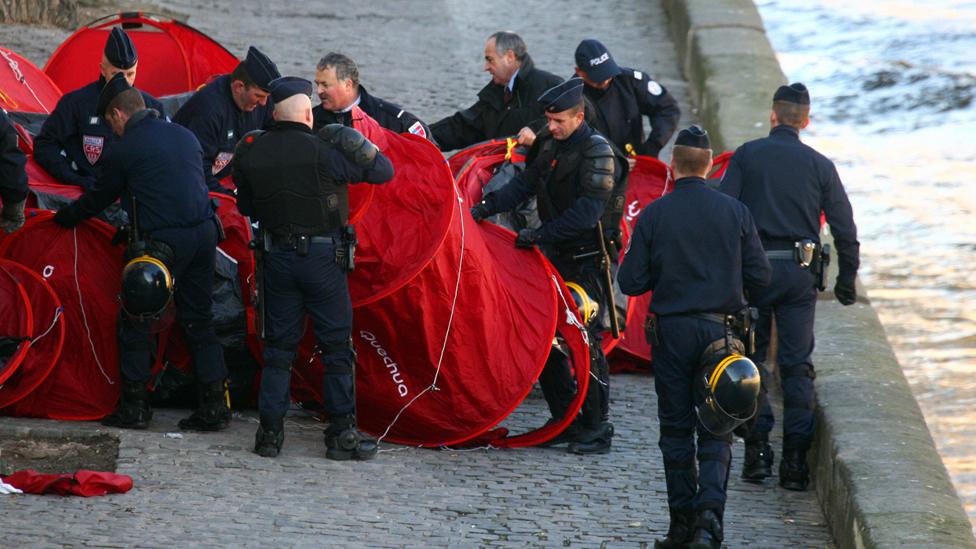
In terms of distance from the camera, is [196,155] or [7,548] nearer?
[7,548]

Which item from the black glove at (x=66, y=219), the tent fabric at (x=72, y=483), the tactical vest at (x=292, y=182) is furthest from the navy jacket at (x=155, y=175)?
the tent fabric at (x=72, y=483)

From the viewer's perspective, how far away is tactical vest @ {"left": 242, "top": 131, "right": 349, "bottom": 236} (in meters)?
6.59

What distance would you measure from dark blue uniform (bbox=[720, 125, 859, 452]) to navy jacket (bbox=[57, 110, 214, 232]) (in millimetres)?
2527

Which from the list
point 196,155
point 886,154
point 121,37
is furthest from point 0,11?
point 886,154

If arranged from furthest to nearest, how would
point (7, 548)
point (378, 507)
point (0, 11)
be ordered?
point (0, 11) → point (378, 507) → point (7, 548)

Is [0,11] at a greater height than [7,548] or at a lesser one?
greater

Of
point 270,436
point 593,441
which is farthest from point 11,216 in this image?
point 593,441

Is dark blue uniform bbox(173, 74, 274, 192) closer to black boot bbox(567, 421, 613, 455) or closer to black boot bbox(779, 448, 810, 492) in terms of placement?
black boot bbox(567, 421, 613, 455)

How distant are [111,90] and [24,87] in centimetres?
191

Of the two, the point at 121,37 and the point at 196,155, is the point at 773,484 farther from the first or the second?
the point at 121,37

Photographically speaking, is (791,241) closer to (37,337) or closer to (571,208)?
(571,208)

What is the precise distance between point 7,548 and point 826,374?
13.3ft

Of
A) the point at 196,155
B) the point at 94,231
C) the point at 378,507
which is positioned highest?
the point at 196,155

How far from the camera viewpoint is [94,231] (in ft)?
23.9
